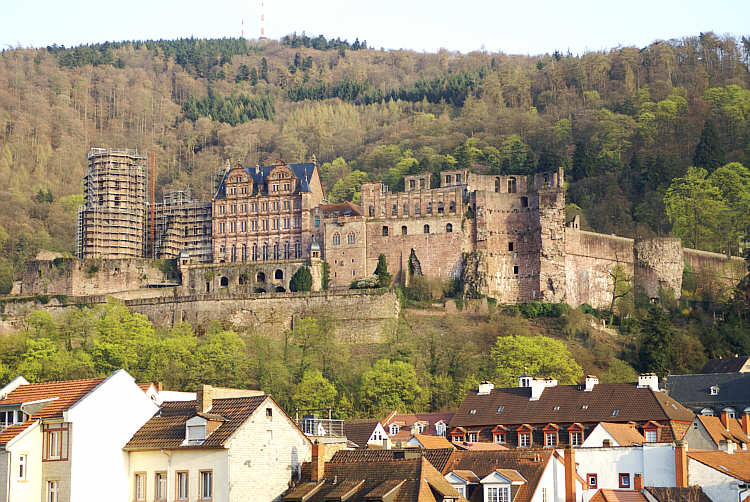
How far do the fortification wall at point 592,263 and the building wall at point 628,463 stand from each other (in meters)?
50.7

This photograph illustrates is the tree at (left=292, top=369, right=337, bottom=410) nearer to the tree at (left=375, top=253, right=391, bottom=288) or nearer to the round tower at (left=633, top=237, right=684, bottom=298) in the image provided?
the tree at (left=375, top=253, right=391, bottom=288)

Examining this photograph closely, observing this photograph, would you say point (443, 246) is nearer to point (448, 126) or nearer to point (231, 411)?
point (448, 126)

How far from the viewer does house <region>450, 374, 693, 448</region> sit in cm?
5866

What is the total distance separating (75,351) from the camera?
9056cm

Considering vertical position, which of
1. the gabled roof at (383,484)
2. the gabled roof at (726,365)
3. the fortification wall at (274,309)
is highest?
the fortification wall at (274,309)

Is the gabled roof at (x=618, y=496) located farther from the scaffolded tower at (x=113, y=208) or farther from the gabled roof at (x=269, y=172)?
the scaffolded tower at (x=113, y=208)

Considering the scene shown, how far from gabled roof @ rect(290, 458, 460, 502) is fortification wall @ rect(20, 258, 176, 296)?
228 ft

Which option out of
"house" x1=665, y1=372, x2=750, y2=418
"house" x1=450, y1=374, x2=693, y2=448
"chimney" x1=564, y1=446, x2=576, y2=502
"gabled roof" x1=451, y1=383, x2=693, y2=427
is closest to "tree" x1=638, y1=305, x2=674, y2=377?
"house" x1=665, y1=372, x2=750, y2=418

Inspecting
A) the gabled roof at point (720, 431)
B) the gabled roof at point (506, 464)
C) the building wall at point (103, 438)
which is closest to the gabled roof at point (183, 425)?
the building wall at point (103, 438)

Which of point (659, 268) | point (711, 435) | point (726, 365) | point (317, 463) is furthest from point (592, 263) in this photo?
point (317, 463)

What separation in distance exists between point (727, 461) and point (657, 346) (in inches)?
1601

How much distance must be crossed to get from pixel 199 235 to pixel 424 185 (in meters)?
18.5

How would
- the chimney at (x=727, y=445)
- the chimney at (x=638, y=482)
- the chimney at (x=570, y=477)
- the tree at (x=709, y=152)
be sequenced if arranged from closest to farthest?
the chimney at (x=570, y=477), the chimney at (x=638, y=482), the chimney at (x=727, y=445), the tree at (x=709, y=152)

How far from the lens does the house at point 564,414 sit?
192 feet
